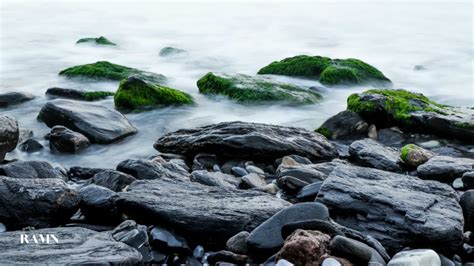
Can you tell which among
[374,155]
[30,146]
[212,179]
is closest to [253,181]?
[212,179]

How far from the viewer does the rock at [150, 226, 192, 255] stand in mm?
3996

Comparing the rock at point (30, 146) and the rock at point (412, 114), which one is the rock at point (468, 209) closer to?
the rock at point (412, 114)

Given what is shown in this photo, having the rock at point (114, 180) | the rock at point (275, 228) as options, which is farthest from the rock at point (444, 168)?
the rock at point (114, 180)

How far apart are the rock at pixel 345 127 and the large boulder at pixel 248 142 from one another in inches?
31.3

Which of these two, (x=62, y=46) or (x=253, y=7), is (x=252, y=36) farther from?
(x=253, y=7)

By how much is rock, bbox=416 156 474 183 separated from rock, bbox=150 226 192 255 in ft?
9.30

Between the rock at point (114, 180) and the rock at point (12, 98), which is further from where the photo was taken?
the rock at point (12, 98)

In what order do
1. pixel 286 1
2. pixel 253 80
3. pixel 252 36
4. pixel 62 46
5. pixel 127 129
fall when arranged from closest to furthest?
pixel 127 129, pixel 253 80, pixel 62 46, pixel 252 36, pixel 286 1

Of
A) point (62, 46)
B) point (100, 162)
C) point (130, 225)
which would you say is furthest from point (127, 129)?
point (62, 46)

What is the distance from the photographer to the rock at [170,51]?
585 inches

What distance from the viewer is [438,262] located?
3.74 m

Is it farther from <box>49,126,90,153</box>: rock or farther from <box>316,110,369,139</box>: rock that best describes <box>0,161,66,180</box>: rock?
<box>316,110,369,139</box>: rock

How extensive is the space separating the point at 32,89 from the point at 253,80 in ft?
12.8

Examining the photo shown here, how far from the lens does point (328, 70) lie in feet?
38.0
